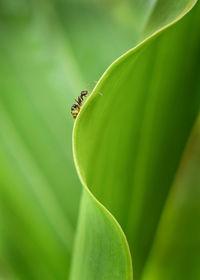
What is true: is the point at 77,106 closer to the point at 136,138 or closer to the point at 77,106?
the point at 77,106

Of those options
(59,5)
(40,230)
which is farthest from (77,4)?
(40,230)

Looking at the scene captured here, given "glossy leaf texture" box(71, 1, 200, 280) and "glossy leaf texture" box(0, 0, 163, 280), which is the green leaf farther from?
"glossy leaf texture" box(0, 0, 163, 280)

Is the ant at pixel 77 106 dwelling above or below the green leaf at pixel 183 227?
above

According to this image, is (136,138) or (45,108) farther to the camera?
(45,108)

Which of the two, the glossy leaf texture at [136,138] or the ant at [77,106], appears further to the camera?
the ant at [77,106]

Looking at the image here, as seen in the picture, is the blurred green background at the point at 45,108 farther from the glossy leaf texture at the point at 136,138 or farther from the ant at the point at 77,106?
the glossy leaf texture at the point at 136,138

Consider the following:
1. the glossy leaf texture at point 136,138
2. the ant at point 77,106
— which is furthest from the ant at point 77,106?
the glossy leaf texture at point 136,138

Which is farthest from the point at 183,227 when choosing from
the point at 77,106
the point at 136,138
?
the point at 77,106

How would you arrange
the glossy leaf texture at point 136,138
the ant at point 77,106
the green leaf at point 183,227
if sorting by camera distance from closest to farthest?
the glossy leaf texture at point 136,138
the green leaf at point 183,227
the ant at point 77,106
